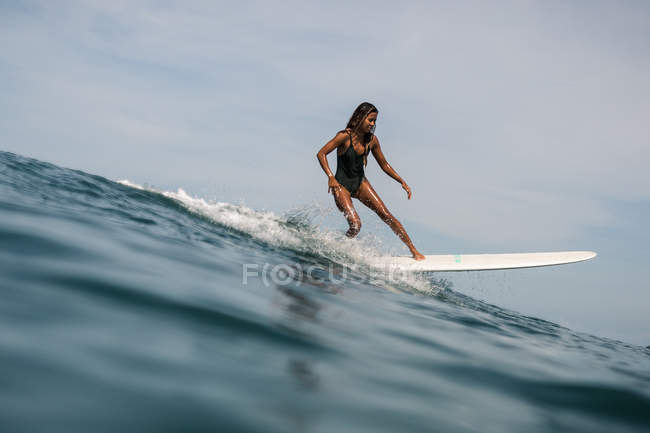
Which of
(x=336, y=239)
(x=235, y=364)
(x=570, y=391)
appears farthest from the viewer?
(x=336, y=239)

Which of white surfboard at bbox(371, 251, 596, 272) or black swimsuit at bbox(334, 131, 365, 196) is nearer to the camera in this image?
black swimsuit at bbox(334, 131, 365, 196)

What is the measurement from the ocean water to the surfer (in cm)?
262

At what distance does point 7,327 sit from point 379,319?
2.36 m

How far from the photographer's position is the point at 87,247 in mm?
3574

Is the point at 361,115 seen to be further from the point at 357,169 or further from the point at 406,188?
the point at 406,188

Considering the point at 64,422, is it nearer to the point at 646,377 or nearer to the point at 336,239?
the point at 646,377

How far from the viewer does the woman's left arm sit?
7887 millimetres

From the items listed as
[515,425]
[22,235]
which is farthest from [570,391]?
[22,235]

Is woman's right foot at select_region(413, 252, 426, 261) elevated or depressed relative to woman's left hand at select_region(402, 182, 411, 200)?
depressed

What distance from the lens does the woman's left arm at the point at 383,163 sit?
25.9ft

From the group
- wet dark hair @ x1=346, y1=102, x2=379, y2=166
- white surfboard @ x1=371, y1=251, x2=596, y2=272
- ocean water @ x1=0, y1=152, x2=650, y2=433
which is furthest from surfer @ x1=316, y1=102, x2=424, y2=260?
ocean water @ x1=0, y1=152, x2=650, y2=433

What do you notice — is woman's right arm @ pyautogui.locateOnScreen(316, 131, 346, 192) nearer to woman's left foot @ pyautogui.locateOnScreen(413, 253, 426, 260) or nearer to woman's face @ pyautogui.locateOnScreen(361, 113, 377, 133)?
woman's face @ pyautogui.locateOnScreen(361, 113, 377, 133)

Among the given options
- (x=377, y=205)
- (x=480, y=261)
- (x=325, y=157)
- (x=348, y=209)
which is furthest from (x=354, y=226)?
(x=480, y=261)

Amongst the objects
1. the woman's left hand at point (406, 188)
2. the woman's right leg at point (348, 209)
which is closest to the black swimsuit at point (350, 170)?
the woman's right leg at point (348, 209)
